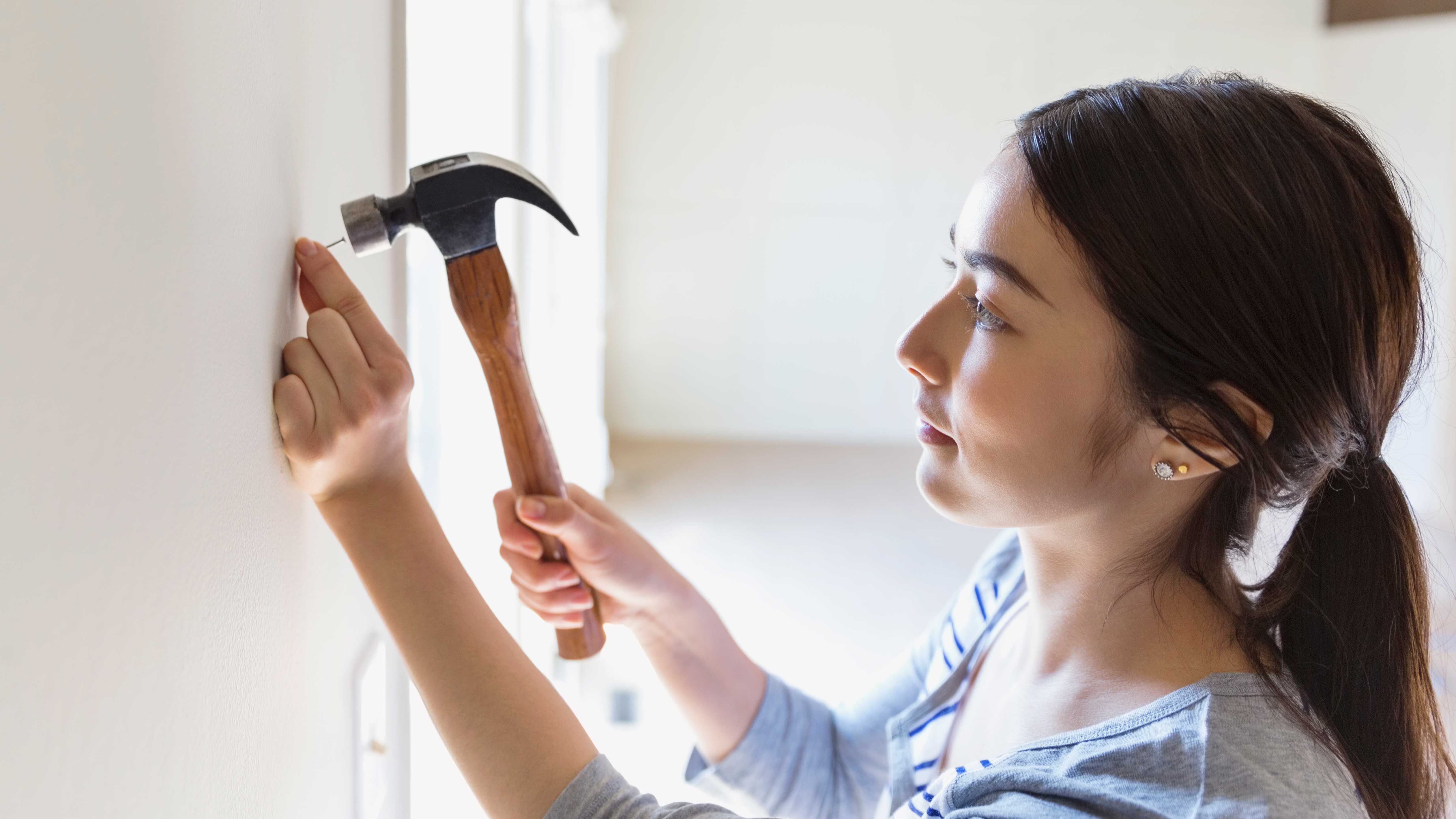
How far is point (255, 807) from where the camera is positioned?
0.55m

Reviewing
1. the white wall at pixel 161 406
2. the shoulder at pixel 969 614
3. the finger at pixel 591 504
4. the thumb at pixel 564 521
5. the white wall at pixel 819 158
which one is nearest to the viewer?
the white wall at pixel 161 406

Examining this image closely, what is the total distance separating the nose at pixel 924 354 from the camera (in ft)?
2.59

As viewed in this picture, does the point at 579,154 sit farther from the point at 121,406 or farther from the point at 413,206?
the point at 121,406

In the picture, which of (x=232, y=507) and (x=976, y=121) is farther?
(x=976, y=121)

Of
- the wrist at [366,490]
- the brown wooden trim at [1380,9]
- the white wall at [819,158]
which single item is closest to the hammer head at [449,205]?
the wrist at [366,490]

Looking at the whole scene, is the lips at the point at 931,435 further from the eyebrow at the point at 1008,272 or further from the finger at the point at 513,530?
the finger at the point at 513,530

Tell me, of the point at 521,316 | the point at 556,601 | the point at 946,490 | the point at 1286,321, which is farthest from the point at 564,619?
the point at 521,316

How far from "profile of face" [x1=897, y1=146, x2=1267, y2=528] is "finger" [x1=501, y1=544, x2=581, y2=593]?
0.33 meters

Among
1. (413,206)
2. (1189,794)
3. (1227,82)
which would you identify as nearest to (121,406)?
(413,206)

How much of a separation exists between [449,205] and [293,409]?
0.15 meters

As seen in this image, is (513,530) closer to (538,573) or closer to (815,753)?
(538,573)

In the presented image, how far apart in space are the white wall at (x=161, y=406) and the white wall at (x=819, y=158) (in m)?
2.96

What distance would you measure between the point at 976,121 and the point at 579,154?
186cm

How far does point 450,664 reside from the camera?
0.63 metres
